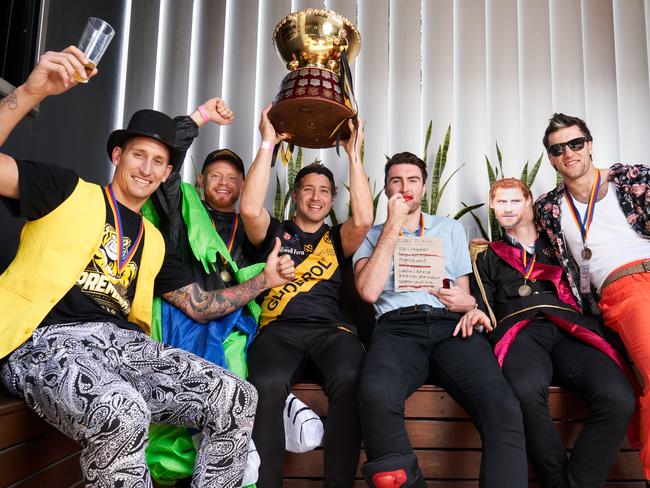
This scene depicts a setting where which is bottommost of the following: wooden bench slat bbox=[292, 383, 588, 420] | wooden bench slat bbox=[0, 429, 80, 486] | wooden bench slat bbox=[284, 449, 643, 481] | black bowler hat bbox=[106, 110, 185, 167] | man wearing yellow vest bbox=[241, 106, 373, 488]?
wooden bench slat bbox=[284, 449, 643, 481]

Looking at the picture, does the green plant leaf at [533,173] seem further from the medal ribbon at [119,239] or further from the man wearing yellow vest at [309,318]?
the medal ribbon at [119,239]

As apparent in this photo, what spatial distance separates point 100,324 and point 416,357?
103cm

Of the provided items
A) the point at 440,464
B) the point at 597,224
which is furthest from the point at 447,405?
the point at 597,224

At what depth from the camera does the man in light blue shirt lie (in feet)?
5.33

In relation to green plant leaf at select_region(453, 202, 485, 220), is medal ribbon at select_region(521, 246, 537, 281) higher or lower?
lower

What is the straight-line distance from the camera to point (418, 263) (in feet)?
→ 7.29

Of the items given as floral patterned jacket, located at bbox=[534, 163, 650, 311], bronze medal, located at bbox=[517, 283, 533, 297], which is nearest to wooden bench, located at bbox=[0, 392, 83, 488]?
bronze medal, located at bbox=[517, 283, 533, 297]

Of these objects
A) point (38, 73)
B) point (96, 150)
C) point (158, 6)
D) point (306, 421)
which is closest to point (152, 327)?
point (306, 421)

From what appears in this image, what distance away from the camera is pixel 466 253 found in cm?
235

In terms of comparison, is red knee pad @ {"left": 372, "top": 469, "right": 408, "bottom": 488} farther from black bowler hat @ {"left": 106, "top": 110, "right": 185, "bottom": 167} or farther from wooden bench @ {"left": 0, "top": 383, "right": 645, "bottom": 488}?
black bowler hat @ {"left": 106, "top": 110, "right": 185, "bottom": 167}

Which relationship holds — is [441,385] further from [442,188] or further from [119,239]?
[442,188]

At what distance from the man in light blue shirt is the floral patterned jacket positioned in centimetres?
35

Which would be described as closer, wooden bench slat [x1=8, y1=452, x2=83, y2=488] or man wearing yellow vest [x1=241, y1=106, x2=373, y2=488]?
wooden bench slat [x1=8, y1=452, x2=83, y2=488]

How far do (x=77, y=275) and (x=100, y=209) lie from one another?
0.22 metres
